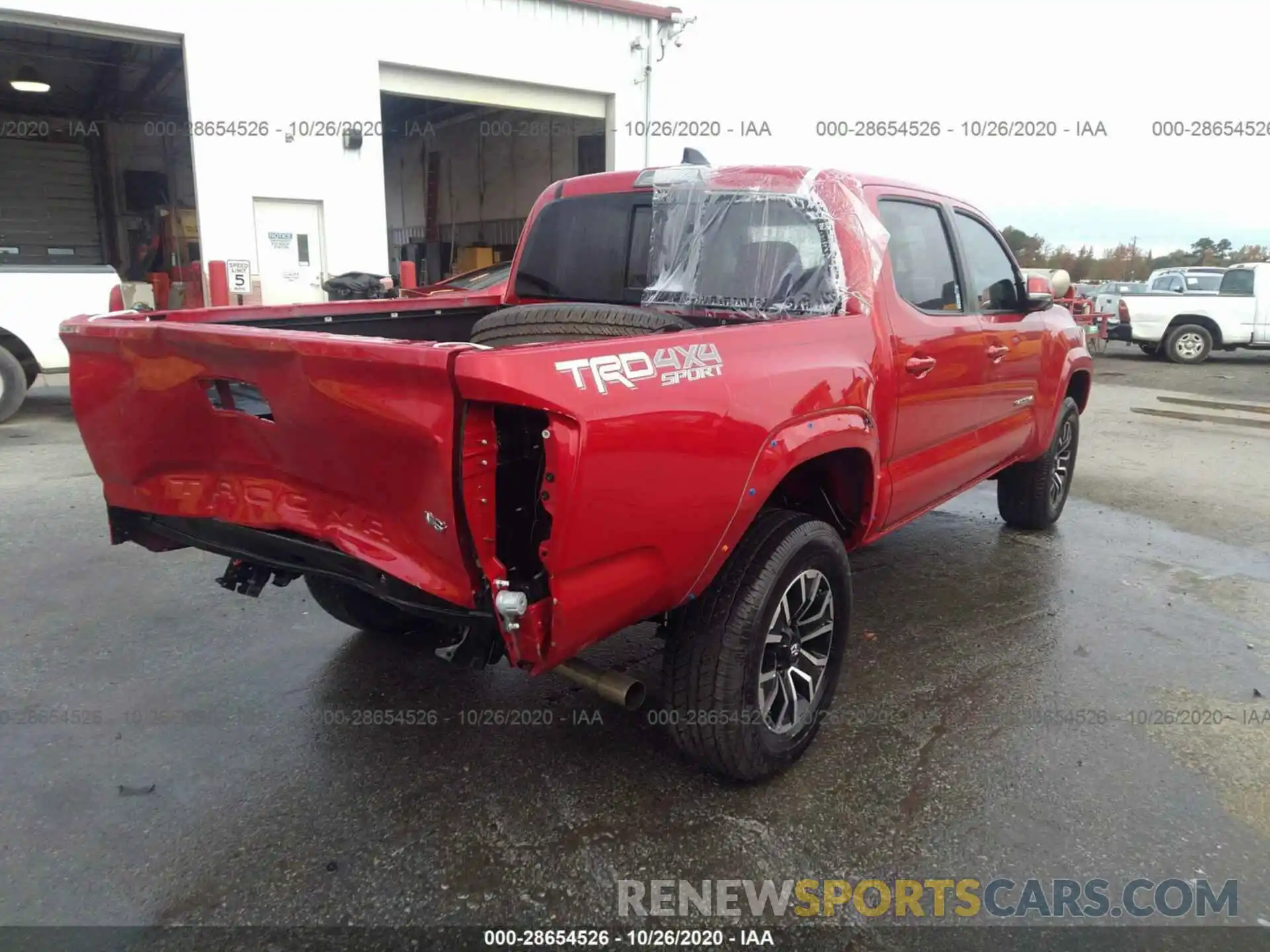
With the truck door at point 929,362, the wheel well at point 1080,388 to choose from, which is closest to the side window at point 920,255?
the truck door at point 929,362

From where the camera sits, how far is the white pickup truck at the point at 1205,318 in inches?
645

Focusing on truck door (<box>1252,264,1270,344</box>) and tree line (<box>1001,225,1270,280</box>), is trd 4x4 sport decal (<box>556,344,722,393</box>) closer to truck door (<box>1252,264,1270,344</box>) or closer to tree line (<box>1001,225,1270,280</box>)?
truck door (<box>1252,264,1270,344</box>)

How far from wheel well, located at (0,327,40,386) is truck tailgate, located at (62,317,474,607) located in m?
7.52

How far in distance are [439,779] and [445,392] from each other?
4.83 feet

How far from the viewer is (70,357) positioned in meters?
2.93

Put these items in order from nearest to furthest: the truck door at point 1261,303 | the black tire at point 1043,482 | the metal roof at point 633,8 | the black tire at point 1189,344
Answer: the black tire at point 1043,482 < the metal roof at point 633,8 < the truck door at point 1261,303 < the black tire at point 1189,344

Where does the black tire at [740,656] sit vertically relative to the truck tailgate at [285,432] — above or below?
below

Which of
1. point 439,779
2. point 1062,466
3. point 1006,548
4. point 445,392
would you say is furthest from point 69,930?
point 1062,466

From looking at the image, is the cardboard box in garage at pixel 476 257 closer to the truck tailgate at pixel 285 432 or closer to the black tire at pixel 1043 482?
the black tire at pixel 1043 482

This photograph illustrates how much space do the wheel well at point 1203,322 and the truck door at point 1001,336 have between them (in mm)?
14550

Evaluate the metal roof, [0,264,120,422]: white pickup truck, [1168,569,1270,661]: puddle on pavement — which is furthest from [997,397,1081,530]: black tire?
the metal roof

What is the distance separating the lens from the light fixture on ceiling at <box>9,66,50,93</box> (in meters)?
16.4

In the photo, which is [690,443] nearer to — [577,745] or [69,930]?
[577,745]

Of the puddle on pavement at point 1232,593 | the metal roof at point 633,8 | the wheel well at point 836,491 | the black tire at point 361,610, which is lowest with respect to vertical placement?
the puddle on pavement at point 1232,593
